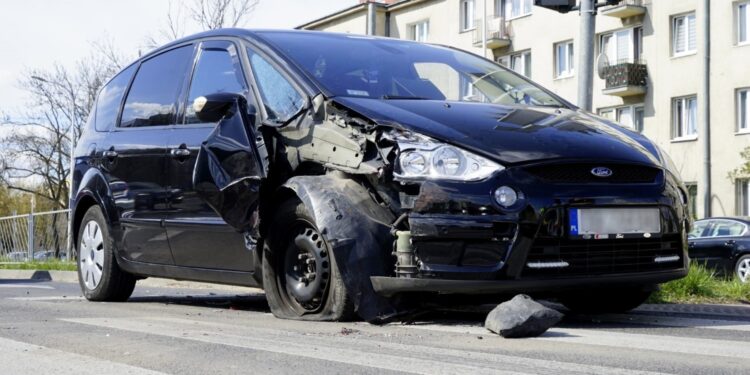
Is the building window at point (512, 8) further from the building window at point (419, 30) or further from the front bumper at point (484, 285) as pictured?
the front bumper at point (484, 285)

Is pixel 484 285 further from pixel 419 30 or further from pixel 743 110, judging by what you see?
pixel 419 30

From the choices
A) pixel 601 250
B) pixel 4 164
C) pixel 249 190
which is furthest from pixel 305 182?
pixel 4 164

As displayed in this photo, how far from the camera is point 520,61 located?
1796 inches

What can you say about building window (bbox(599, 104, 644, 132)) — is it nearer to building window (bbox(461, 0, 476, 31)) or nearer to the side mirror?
building window (bbox(461, 0, 476, 31))

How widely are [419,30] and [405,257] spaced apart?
4602 centimetres

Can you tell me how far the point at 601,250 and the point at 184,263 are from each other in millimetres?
2837

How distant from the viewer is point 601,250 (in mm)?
5840

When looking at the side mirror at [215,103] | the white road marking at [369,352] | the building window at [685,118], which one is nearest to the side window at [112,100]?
the side mirror at [215,103]

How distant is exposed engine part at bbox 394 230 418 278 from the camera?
5625mm

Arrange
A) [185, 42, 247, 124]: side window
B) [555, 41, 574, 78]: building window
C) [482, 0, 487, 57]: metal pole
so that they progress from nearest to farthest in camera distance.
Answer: [185, 42, 247, 124]: side window, [555, 41, 574, 78]: building window, [482, 0, 487, 57]: metal pole

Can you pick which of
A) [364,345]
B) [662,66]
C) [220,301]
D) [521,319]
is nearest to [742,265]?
[220,301]

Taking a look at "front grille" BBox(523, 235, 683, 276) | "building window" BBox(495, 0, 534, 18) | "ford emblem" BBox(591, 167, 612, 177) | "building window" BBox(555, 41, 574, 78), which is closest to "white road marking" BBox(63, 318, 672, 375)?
"front grille" BBox(523, 235, 683, 276)

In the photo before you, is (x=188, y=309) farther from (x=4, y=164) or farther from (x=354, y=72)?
(x=4, y=164)

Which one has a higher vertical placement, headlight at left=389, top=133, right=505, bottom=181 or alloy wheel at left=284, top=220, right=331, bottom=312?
headlight at left=389, top=133, right=505, bottom=181
